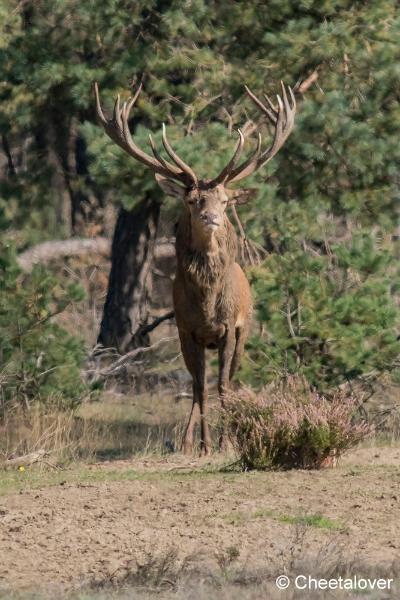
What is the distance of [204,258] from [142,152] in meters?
1.26

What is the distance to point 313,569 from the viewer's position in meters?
7.15

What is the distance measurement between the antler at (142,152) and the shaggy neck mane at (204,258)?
1.25ft

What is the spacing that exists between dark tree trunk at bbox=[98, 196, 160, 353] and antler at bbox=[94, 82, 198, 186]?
5.06m

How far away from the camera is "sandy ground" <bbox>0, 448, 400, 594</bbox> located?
7.77 meters

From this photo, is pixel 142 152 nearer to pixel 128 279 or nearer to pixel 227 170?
pixel 227 170

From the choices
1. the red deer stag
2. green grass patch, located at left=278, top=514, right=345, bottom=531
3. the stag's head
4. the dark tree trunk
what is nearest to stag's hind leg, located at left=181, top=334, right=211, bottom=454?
the red deer stag

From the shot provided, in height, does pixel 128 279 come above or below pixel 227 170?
below

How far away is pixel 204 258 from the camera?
1264 centimetres

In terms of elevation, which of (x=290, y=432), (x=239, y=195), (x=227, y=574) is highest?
(x=239, y=195)

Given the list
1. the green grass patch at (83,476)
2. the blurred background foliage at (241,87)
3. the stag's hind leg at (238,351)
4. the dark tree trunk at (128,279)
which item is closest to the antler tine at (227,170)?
the stag's hind leg at (238,351)

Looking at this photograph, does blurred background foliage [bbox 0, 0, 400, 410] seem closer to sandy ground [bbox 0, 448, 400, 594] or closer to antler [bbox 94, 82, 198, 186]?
antler [bbox 94, 82, 198, 186]

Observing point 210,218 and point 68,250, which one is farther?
point 68,250

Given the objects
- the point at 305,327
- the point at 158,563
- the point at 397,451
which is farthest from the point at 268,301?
the point at 158,563

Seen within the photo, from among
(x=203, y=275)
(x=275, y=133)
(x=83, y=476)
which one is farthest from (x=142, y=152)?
(x=83, y=476)
